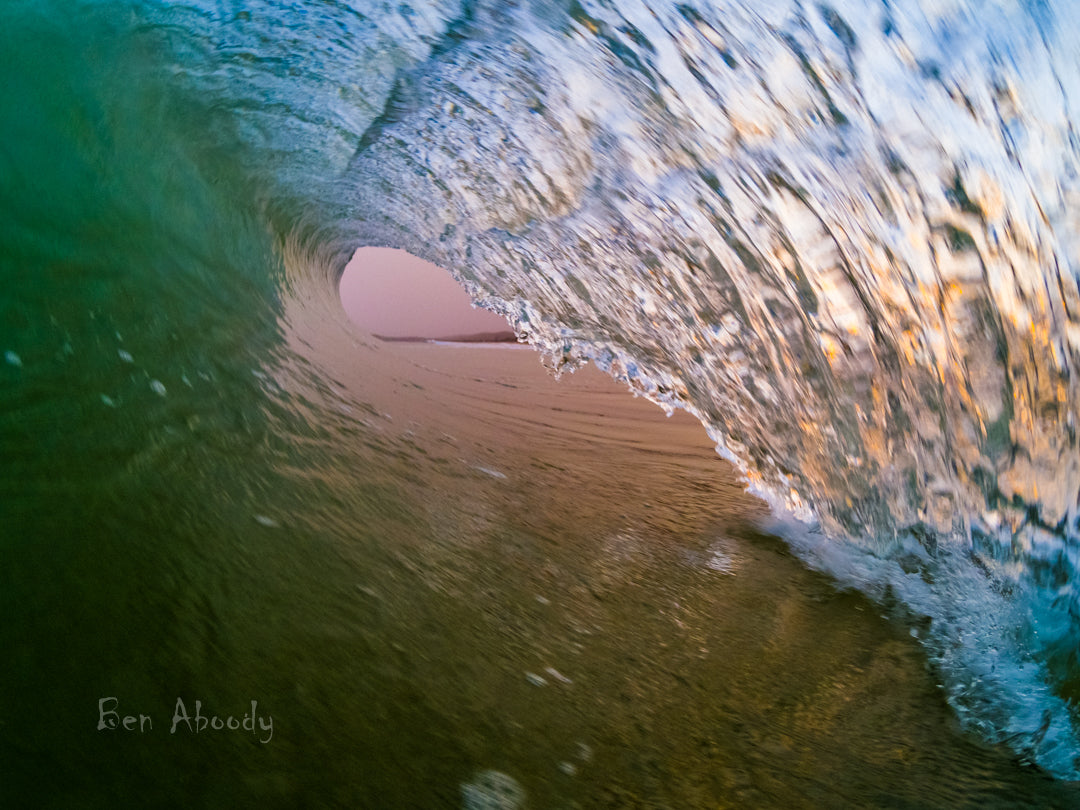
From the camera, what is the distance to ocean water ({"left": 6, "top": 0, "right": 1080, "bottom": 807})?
2.94 feet

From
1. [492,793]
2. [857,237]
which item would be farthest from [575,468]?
[492,793]

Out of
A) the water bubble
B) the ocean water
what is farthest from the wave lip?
the water bubble

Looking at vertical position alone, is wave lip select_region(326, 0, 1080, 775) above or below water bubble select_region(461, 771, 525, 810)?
above

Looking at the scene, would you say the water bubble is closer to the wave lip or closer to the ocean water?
the ocean water

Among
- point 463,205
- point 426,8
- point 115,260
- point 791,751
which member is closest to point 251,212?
point 463,205

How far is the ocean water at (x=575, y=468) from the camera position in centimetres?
90

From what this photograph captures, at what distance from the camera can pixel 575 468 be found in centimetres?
254

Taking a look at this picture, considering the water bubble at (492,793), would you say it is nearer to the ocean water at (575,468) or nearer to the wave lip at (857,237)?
the ocean water at (575,468)

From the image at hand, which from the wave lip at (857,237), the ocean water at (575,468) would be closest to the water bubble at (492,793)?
the ocean water at (575,468)

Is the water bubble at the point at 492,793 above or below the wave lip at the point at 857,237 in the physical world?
below

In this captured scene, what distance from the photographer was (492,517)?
183cm

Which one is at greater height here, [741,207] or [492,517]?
[741,207]

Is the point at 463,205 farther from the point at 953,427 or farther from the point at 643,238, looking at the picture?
the point at 953,427

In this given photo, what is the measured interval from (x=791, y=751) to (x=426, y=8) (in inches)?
65.8
